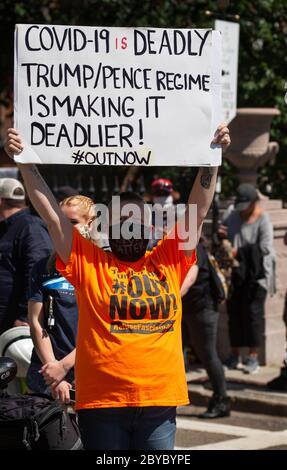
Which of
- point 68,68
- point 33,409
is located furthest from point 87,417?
point 68,68

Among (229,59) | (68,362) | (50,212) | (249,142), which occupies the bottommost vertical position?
(68,362)

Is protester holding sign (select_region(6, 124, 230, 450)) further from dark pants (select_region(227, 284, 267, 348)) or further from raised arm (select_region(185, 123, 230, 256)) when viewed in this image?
dark pants (select_region(227, 284, 267, 348))

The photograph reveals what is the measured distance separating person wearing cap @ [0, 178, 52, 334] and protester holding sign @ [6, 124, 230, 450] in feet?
6.91

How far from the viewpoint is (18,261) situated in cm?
721

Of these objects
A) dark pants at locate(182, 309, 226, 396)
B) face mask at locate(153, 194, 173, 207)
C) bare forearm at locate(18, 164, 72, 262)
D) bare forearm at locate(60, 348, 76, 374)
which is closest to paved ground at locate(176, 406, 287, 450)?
dark pants at locate(182, 309, 226, 396)

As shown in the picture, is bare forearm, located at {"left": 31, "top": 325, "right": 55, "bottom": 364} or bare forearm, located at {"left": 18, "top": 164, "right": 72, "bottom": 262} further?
bare forearm, located at {"left": 31, "top": 325, "right": 55, "bottom": 364}

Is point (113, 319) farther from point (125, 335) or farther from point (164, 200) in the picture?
point (164, 200)

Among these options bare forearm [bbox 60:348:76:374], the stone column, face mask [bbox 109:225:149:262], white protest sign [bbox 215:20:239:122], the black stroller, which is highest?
white protest sign [bbox 215:20:239:122]

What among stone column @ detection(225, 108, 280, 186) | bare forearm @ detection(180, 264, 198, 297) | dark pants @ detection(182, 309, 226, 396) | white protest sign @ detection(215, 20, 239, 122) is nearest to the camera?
bare forearm @ detection(180, 264, 198, 297)

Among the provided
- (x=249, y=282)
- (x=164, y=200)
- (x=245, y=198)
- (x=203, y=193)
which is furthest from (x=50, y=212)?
(x=164, y=200)

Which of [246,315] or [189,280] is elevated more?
[189,280]

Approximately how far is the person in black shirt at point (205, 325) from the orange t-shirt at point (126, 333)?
4.58m

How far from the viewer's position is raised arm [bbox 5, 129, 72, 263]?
5.03m

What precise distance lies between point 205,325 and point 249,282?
4.99ft
